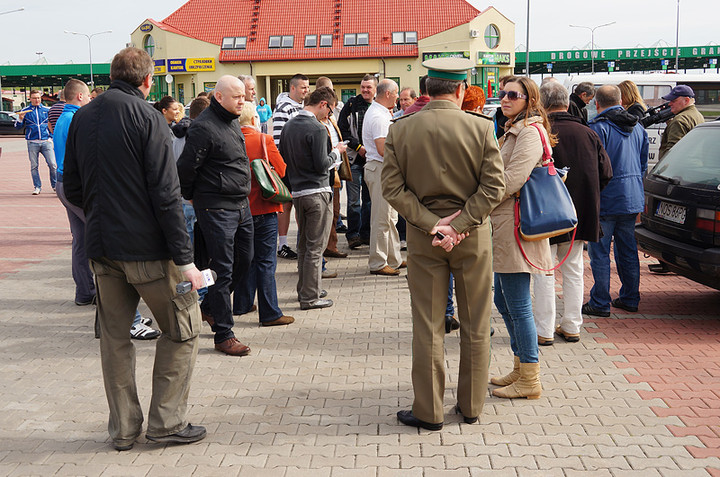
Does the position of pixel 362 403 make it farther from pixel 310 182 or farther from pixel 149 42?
pixel 149 42

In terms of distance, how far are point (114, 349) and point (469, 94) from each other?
3.77 metres

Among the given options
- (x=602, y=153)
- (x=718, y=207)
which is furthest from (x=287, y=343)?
(x=718, y=207)

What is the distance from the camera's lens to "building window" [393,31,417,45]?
50938 millimetres

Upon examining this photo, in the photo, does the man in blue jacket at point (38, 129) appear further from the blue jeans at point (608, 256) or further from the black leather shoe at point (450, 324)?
the blue jeans at point (608, 256)

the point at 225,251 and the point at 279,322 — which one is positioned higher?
the point at 225,251

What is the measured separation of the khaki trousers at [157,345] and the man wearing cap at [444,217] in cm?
127

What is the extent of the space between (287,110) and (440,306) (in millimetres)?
5238

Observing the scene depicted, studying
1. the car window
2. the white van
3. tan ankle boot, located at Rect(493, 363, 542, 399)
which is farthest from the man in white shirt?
the white van

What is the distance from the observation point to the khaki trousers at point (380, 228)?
8.34 meters

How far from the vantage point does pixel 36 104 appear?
15750mm

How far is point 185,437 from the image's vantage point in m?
4.07

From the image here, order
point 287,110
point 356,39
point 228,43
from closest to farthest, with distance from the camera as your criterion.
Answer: point 287,110, point 356,39, point 228,43

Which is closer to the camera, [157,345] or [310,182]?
[157,345]

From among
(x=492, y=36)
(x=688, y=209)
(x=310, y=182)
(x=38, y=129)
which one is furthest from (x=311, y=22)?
(x=688, y=209)
